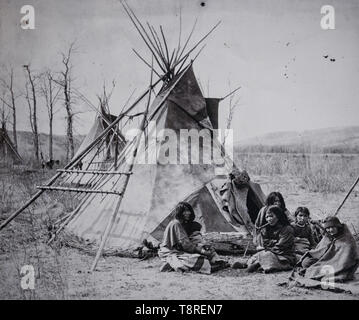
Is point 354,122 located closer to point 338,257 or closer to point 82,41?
point 338,257

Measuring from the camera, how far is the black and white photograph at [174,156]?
5.30 m

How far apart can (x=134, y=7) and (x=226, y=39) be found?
1631mm

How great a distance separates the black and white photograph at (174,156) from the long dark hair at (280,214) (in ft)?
0.10

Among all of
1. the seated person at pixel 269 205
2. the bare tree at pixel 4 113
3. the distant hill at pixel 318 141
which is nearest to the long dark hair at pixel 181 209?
the seated person at pixel 269 205

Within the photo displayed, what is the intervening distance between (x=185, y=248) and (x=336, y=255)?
1.86 m

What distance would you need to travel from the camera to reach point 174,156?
6602 mm

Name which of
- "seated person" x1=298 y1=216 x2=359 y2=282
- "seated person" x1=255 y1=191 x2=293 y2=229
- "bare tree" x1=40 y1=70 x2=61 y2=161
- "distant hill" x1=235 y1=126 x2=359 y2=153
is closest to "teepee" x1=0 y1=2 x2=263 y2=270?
"seated person" x1=255 y1=191 x2=293 y2=229

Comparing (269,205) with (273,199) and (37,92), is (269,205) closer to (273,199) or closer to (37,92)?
(273,199)

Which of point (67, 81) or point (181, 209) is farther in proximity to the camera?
point (67, 81)

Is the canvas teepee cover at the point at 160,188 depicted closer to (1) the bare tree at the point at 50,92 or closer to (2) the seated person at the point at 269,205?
(2) the seated person at the point at 269,205

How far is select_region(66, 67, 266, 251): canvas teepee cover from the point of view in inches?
243

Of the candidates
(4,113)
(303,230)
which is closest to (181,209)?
(303,230)

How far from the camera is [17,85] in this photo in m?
6.93
